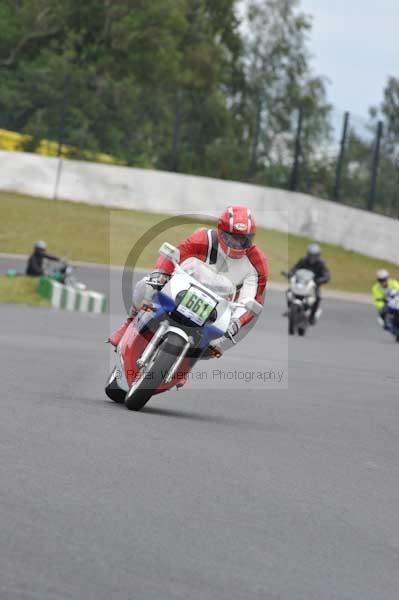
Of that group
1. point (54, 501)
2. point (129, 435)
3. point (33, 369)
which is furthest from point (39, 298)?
point (54, 501)

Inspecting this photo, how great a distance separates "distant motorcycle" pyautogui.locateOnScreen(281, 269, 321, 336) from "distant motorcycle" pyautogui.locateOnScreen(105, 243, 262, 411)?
1352cm

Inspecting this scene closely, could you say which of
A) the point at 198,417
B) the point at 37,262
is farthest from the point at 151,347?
the point at 37,262

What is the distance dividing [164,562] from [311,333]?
65.4 feet

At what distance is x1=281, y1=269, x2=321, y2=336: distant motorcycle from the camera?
22.9 meters

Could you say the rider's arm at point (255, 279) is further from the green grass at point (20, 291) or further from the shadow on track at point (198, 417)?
the green grass at point (20, 291)

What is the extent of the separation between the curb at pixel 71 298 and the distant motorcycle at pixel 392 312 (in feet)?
16.6

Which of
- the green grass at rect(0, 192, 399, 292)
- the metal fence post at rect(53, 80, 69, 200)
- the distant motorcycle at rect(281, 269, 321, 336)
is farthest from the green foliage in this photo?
the distant motorcycle at rect(281, 269, 321, 336)

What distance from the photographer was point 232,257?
9453mm

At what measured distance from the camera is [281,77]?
6869 cm

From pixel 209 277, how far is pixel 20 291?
16124mm

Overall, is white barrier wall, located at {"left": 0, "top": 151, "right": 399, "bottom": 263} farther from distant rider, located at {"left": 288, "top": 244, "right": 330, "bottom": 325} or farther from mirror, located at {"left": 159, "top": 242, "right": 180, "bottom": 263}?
mirror, located at {"left": 159, "top": 242, "right": 180, "bottom": 263}

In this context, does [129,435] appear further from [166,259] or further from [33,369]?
[33,369]

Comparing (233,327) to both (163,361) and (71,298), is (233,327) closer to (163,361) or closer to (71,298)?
(163,361)

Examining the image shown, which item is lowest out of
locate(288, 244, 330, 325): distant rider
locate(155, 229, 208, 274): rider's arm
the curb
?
the curb
